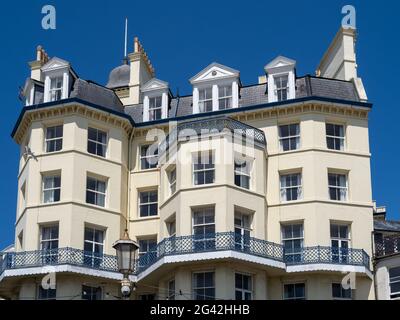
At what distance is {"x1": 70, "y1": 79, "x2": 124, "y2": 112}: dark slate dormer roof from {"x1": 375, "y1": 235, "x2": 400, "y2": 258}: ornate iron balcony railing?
14726mm

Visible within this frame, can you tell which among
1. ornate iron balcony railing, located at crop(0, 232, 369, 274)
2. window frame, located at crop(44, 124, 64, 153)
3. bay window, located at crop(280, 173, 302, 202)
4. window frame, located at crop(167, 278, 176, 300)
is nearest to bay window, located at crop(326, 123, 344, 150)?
bay window, located at crop(280, 173, 302, 202)

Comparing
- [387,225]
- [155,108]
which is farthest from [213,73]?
[387,225]

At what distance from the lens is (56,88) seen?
41.6 metres

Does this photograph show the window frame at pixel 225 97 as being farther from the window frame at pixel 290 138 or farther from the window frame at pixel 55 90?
the window frame at pixel 55 90

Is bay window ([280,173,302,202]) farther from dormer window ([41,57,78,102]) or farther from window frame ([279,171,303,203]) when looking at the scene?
dormer window ([41,57,78,102])

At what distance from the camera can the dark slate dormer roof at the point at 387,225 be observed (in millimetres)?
40556

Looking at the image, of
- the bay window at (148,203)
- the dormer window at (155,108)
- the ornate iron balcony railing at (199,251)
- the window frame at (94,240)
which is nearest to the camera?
the ornate iron balcony railing at (199,251)

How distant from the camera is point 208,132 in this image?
126 ft

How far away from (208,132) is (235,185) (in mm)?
2844

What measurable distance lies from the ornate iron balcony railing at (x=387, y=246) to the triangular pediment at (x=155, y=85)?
13.7 m

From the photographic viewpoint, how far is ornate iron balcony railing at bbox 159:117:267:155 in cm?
3828

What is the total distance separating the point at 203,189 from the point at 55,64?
10.6m

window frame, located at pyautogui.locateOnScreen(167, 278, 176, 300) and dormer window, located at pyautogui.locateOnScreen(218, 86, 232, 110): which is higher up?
dormer window, located at pyautogui.locateOnScreen(218, 86, 232, 110)

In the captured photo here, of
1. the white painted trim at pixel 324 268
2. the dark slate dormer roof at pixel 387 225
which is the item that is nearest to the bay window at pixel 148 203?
the white painted trim at pixel 324 268
